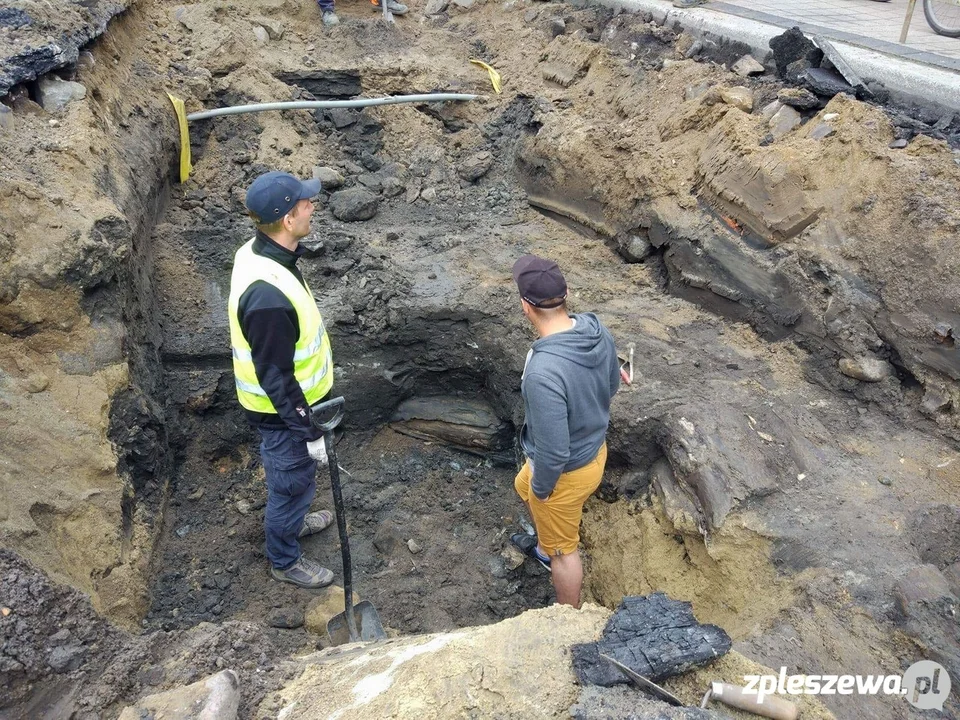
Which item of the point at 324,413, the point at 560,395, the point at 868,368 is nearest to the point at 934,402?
the point at 868,368

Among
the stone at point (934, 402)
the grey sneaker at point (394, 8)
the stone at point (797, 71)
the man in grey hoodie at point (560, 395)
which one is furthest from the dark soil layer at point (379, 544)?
the grey sneaker at point (394, 8)

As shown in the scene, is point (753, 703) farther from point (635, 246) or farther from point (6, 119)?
point (6, 119)

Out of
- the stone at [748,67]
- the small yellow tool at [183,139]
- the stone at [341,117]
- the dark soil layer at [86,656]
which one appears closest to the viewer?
the dark soil layer at [86,656]

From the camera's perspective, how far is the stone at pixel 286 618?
3492 millimetres

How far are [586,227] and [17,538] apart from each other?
441 cm

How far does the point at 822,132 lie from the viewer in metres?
4.14

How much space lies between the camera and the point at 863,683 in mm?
2281

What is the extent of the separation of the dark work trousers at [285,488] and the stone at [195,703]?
1.33 m

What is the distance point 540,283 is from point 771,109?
3052mm

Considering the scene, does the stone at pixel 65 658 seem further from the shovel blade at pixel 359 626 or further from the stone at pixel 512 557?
the stone at pixel 512 557

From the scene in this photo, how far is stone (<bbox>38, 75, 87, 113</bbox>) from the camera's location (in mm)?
3996

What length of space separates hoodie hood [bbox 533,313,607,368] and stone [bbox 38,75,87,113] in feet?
11.4

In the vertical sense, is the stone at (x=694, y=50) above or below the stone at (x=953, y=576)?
above

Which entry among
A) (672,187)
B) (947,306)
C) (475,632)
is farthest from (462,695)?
(672,187)
